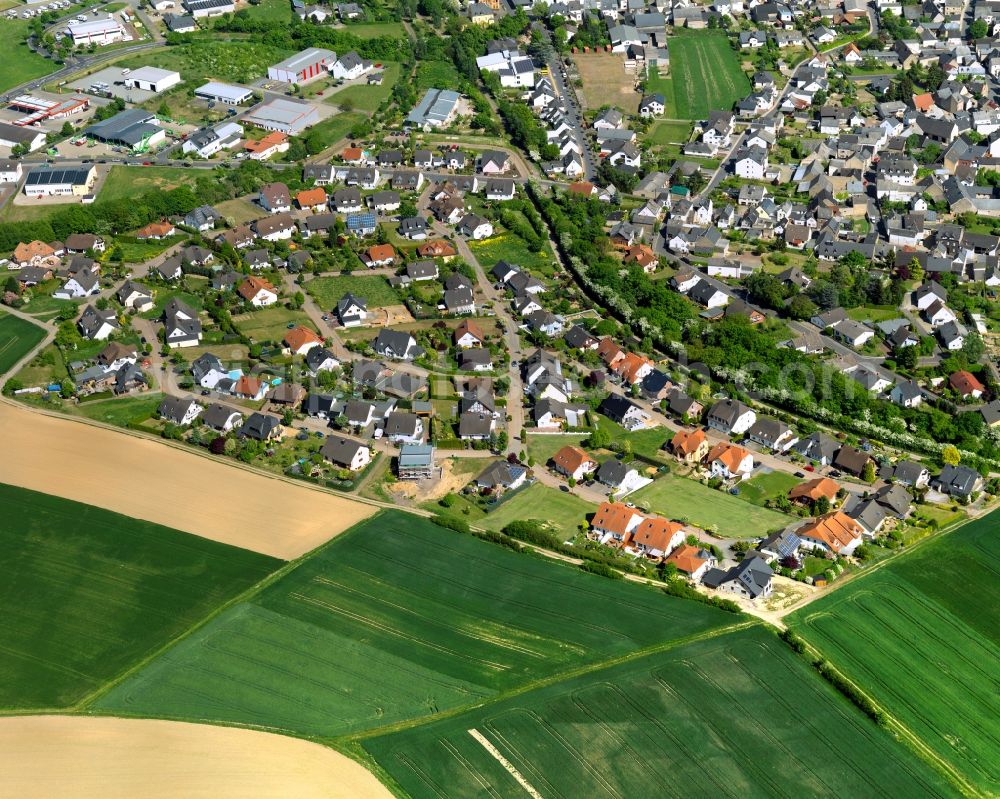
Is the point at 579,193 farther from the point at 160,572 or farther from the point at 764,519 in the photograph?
the point at 160,572

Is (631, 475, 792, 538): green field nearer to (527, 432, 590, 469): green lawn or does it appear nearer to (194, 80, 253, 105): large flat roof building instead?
(527, 432, 590, 469): green lawn

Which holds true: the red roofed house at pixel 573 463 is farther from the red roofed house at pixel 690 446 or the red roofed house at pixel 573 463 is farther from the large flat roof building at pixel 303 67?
the large flat roof building at pixel 303 67

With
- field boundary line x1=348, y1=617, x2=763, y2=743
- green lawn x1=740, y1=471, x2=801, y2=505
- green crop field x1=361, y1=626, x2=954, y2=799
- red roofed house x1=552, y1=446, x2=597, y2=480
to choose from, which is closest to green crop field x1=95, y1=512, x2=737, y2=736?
field boundary line x1=348, y1=617, x2=763, y2=743

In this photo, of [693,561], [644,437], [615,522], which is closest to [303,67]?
[644,437]

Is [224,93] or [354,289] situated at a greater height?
[224,93]

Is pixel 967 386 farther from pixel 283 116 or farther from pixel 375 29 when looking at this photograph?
pixel 375 29

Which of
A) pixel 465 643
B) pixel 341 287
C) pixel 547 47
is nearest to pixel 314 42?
pixel 547 47
